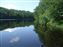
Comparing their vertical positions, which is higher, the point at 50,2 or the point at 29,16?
the point at 50,2

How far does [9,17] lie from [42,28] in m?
90.0

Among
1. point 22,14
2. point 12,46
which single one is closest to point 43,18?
point 12,46

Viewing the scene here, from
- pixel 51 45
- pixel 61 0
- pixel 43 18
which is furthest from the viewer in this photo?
pixel 61 0

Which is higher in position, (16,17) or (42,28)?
(42,28)

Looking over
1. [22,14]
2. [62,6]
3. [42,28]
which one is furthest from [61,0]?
[22,14]

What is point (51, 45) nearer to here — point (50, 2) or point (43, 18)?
point (43, 18)

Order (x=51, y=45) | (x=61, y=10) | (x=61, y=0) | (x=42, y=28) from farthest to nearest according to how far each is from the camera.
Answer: (x=61, y=10), (x=61, y=0), (x=42, y=28), (x=51, y=45)

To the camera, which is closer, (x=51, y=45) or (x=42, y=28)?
(x=51, y=45)

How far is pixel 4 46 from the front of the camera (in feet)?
60.1

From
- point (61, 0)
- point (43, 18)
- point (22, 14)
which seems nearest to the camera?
point (43, 18)

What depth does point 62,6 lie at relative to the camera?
3800cm

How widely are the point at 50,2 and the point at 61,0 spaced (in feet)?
8.44

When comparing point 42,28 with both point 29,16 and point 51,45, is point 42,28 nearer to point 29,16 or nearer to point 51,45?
point 51,45

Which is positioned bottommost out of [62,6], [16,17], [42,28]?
[16,17]
